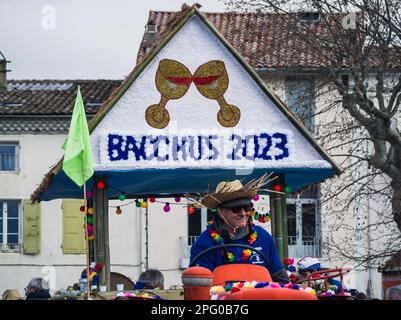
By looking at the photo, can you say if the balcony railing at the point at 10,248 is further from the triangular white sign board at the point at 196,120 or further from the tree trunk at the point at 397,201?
the triangular white sign board at the point at 196,120

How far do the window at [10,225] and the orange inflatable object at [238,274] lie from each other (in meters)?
35.6

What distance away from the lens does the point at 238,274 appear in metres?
9.64

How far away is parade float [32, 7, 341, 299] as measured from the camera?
15039 mm

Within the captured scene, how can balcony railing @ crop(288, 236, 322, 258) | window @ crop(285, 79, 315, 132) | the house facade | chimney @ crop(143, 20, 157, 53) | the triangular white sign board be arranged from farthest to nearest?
chimney @ crop(143, 20, 157, 53) < balcony railing @ crop(288, 236, 322, 258) < the house facade < window @ crop(285, 79, 315, 132) < the triangular white sign board

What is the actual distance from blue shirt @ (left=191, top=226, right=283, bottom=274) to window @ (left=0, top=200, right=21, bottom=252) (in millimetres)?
34035

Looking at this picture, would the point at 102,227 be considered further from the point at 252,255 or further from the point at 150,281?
the point at 252,255

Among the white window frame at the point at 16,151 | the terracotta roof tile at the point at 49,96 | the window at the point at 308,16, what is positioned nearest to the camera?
the window at the point at 308,16

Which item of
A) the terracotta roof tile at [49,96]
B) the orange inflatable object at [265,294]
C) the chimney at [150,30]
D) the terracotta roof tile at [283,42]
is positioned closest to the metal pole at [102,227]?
the orange inflatable object at [265,294]

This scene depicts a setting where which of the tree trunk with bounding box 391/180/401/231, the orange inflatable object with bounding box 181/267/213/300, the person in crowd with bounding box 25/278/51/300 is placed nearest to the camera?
the orange inflatable object with bounding box 181/267/213/300

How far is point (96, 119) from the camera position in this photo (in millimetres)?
15102

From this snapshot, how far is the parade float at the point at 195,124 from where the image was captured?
49.3 ft

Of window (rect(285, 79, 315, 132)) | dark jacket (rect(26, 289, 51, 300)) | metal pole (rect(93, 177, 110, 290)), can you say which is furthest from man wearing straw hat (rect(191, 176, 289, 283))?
window (rect(285, 79, 315, 132))

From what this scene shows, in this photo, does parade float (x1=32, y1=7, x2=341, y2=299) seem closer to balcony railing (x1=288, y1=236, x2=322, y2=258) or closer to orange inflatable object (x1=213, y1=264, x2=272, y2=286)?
orange inflatable object (x1=213, y1=264, x2=272, y2=286)
